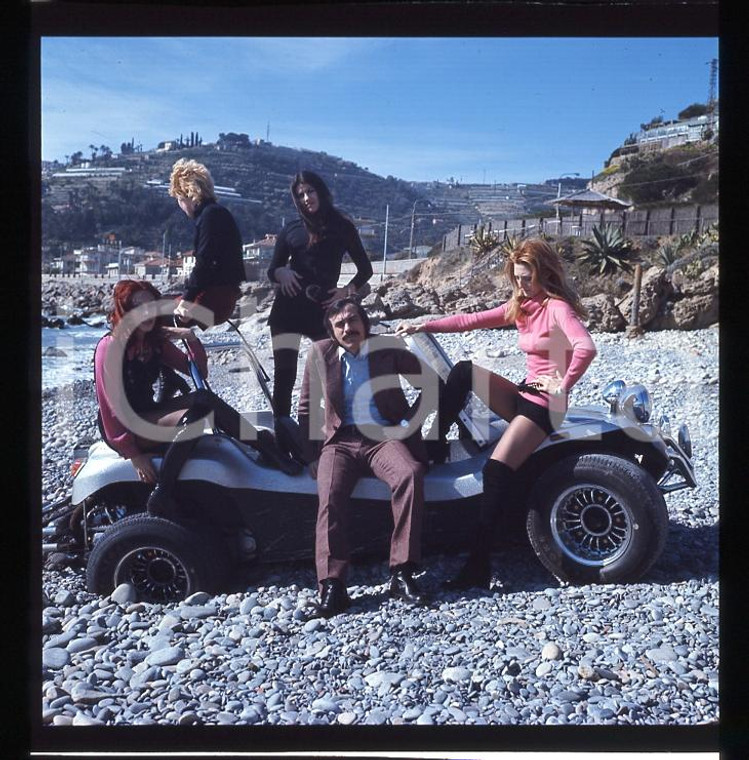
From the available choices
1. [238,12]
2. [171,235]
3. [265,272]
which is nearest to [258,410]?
[265,272]

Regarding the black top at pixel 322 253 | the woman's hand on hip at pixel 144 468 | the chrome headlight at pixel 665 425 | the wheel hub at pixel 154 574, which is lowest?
the wheel hub at pixel 154 574

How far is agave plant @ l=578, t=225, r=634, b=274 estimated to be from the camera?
395 centimetres

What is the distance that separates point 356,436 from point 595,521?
44.8 inches

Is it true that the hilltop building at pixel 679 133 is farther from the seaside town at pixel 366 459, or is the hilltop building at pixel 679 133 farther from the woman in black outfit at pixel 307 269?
the woman in black outfit at pixel 307 269

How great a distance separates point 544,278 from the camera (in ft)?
12.8

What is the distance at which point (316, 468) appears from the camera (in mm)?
3902

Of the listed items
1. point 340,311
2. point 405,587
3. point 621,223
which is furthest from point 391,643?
point 621,223

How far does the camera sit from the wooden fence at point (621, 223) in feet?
13.0

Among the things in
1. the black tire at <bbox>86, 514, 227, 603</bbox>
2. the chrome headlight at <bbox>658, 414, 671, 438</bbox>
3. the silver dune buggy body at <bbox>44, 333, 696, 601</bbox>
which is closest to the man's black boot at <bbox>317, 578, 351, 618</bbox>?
the silver dune buggy body at <bbox>44, 333, 696, 601</bbox>

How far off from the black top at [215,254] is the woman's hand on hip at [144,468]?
0.75 m

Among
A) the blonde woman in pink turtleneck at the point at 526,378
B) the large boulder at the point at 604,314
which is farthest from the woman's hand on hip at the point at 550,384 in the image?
the large boulder at the point at 604,314

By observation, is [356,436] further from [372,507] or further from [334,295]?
[334,295]

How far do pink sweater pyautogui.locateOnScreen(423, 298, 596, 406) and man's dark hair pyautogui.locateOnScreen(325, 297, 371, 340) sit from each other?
0.89 feet

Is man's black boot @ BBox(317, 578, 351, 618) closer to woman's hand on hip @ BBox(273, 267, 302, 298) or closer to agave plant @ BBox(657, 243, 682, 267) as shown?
woman's hand on hip @ BBox(273, 267, 302, 298)
